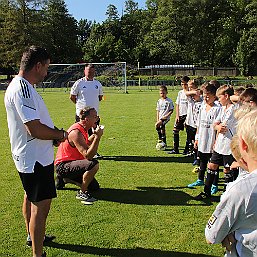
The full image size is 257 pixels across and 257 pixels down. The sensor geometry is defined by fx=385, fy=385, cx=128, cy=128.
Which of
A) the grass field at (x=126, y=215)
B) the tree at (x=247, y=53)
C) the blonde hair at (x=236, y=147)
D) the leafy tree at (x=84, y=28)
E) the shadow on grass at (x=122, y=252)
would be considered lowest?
the shadow on grass at (x=122, y=252)

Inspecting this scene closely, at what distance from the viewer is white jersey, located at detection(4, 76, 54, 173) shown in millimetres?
3715

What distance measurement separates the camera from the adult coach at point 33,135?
3.73 meters

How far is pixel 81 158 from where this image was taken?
664 centimetres

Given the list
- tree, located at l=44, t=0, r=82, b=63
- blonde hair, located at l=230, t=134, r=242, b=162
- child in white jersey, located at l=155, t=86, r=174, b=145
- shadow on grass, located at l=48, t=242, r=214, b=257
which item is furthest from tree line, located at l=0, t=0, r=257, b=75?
blonde hair, located at l=230, t=134, r=242, b=162

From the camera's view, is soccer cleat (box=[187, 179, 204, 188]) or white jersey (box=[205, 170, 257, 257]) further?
soccer cleat (box=[187, 179, 204, 188])

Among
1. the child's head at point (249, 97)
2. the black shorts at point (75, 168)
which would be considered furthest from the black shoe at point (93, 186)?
the child's head at point (249, 97)

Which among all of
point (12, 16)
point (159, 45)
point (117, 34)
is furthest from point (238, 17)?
point (12, 16)

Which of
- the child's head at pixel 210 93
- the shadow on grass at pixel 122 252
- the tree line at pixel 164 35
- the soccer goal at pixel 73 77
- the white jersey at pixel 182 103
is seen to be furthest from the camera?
the tree line at pixel 164 35

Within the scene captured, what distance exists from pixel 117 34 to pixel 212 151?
85258 mm

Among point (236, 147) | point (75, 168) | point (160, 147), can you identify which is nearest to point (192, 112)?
point (160, 147)

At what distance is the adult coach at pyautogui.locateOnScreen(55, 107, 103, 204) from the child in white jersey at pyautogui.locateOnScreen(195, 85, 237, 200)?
181 cm

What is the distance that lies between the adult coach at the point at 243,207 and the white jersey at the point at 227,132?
3.80m

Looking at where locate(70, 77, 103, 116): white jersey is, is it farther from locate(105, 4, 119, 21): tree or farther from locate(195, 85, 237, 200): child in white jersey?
locate(105, 4, 119, 21): tree

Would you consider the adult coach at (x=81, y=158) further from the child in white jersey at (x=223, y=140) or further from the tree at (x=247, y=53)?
→ the tree at (x=247, y=53)
